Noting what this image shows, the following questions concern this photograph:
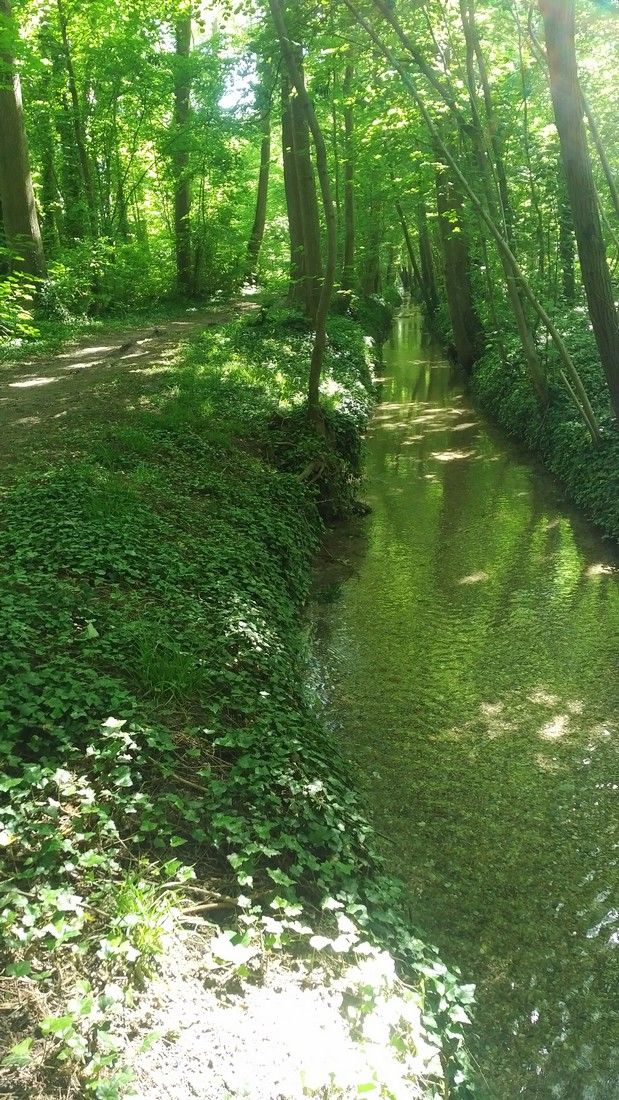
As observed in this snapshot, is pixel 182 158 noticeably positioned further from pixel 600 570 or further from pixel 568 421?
pixel 600 570

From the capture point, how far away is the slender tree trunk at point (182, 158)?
70.0 feet

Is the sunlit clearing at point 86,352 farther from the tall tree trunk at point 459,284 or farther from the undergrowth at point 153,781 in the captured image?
the tall tree trunk at point 459,284

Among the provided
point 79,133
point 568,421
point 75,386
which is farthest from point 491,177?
point 79,133

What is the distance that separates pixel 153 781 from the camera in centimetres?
427

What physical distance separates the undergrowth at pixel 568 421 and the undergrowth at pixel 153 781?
5178 mm

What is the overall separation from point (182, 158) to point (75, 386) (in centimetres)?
1355

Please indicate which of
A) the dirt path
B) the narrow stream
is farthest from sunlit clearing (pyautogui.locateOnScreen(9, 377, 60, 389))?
the narrow stream

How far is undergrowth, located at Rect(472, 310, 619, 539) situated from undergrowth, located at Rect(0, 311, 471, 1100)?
518cm

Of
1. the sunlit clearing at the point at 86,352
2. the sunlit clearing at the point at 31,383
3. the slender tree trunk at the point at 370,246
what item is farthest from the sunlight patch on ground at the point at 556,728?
the slender tree trunk at the point at 370,246

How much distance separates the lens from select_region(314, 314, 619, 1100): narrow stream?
4031 millimetres

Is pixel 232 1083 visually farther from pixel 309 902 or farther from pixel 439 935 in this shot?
pixel 439 935

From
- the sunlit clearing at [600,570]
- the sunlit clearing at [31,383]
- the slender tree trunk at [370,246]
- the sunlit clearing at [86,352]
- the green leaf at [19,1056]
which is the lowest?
the sunlit clearing at [600,570]

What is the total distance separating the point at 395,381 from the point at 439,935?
21063mm

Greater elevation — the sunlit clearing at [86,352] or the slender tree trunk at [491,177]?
the slender tree trunk at [491,177]
